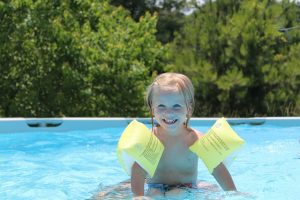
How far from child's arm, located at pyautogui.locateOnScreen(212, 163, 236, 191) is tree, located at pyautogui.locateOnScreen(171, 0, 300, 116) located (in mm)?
7114

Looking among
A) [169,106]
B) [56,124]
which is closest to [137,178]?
[169,106]

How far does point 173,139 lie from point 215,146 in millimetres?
263

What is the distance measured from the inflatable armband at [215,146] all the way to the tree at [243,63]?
7068 millimetres

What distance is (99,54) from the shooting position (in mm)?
9328

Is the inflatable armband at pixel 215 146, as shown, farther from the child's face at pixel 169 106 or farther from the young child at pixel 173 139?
the child's face at pixel 169 106

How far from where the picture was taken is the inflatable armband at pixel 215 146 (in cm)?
326

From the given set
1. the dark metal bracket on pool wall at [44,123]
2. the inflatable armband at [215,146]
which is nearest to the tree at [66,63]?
the dark metal bracket on pool wall at [44,123]

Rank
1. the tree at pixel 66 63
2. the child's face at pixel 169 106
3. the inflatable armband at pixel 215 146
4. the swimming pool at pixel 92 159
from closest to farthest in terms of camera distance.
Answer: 1. the child's face at pixel 169 106
2. the inflatable armband at pixel 215 146
3. the swimming pool at pixel 92 159
4. the tree at pixel 66 63

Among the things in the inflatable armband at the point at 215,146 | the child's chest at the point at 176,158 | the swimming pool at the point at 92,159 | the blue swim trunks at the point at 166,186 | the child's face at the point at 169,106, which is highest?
the child's face at the point at 169,106

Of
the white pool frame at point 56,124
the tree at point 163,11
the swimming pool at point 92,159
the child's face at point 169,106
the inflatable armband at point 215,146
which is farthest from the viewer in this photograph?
the tree at point 163,11

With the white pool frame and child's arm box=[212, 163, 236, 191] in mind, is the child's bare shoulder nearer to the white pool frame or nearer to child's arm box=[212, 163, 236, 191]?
child's arm box=[212, 163, 236, 191]

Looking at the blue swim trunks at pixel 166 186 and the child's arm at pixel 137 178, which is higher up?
the child's arm at pixel 137 178

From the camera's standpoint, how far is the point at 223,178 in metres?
3.28

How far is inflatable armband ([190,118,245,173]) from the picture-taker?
10.7 ft
